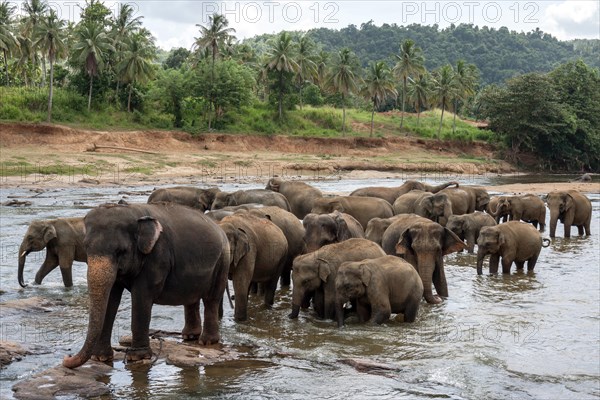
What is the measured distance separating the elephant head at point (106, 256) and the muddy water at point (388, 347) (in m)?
0.67

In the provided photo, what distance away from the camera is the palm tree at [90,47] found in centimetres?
5619

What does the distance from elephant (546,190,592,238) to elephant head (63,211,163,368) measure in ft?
58.8

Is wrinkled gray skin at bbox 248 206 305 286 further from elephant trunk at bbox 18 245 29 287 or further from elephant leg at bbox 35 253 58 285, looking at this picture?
elephant trunk at bbox 18 245 29 287

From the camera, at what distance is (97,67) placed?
58.8 metres

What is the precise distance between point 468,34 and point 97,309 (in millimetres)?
188473

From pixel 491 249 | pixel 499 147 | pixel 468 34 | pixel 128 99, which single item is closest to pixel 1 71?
pixel 128 99

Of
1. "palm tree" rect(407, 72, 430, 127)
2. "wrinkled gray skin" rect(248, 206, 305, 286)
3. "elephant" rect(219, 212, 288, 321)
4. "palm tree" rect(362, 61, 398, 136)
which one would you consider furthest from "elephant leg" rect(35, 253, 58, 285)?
"palm tree" rect(407, 72, 430, 127)

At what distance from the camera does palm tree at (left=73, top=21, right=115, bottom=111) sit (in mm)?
56188

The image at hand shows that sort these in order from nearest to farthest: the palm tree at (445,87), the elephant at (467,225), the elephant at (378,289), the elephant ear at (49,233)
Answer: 1. the elephant at (378,289)
2. the elephant ear at (49,233)
3. the elephant at (467,225)
4. the palm tree at (445,87)

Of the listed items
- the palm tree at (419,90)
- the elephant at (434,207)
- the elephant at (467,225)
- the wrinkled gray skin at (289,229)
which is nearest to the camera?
the wrinkled gray skin at (289,229)

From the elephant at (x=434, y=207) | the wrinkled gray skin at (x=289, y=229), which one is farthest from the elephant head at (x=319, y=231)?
the elephant at (x=434, y=207)

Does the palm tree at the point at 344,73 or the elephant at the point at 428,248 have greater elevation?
the palm tree at the point at 344,73

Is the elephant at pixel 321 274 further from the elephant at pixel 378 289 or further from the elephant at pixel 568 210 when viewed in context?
the elephant at pixel 568 210

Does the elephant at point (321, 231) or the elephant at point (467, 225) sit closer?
the elephant at point (321, 231)
